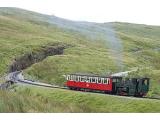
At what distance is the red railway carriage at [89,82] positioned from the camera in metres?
28.4

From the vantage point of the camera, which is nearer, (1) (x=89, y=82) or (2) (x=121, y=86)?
(2) (x=121, y=86)

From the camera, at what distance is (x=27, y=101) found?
1684 centimetres

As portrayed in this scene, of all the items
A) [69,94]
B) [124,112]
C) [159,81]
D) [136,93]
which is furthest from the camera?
[159,81]

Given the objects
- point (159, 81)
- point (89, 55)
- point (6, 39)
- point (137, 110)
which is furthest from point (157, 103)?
point (6, 39)

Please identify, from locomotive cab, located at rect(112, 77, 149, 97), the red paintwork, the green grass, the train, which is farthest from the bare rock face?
locomotive cab, located at rect(112, 77, 149, 97)

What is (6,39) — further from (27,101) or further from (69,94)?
(27,101)

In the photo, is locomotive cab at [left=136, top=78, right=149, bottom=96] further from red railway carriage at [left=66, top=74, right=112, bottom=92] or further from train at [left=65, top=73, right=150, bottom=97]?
red railway carriage at [left=66, top=74, right=112, bottom=92]

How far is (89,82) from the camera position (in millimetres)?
29547

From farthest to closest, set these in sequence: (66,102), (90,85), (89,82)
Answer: (89,82)
(90,85)
(66,102)

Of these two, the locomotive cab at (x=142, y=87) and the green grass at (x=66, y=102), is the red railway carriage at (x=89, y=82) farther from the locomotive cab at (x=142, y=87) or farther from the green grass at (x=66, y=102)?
the green grass at (x=66, y=102)

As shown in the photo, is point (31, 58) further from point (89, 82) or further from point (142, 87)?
point (142, 87)

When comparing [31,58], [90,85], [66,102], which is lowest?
[90,85]

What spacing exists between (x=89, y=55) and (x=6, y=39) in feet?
19.7

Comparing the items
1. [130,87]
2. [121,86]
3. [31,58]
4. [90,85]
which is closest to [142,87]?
[130,87]
